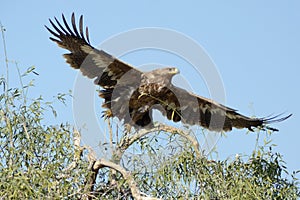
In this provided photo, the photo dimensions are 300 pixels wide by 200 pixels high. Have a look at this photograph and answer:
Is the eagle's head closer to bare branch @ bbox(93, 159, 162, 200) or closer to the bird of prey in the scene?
the bird of prey

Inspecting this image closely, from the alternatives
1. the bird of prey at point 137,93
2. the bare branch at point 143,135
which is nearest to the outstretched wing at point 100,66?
the bird of prey at point 137,93

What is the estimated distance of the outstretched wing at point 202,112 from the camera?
9.59 meters

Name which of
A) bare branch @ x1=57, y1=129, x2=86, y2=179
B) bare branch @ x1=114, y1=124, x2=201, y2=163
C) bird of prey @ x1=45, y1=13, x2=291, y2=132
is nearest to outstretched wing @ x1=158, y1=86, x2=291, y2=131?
bird of prey @ x1=45, y1=13, x2=291, y2=132

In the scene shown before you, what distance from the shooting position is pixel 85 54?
9.30 metres

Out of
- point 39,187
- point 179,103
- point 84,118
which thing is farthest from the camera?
point 179,103

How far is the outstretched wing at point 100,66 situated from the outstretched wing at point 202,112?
521 mm

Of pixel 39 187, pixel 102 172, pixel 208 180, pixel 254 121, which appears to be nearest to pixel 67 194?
pixel 39 187

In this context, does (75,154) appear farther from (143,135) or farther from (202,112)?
(202,112)

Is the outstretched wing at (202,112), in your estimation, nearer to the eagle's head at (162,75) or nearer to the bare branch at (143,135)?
the eagle's head at (162,75)

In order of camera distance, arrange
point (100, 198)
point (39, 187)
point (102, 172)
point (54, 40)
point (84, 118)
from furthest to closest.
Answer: point (54, 40)
point (84, 118)
point (102, 172)
point (100, 198)
point (39, 187)

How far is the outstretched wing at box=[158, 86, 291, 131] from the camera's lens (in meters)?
9.59

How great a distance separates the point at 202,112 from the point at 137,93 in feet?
3.24

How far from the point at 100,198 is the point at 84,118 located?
6.41 feet

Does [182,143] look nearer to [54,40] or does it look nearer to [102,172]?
[102,172]
